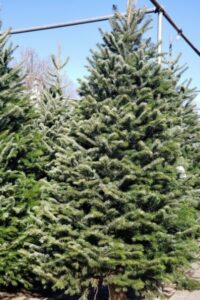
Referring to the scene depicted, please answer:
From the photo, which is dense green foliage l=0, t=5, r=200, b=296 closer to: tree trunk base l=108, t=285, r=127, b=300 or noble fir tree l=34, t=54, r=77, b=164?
tree trunk base l=108, t=285, r=127, b=300

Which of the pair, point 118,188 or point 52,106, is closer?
point 118,188

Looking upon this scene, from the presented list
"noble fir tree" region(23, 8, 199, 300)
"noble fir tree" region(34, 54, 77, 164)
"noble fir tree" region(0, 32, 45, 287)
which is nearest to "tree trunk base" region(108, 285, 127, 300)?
"noble fir tree" region(23, 8, 199, 300)

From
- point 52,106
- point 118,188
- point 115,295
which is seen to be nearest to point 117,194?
point 118,188

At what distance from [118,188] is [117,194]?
109mm

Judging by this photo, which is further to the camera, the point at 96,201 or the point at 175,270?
the point at 175,270

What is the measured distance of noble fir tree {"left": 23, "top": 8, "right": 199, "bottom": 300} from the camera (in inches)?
152

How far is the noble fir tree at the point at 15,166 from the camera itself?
4770mm

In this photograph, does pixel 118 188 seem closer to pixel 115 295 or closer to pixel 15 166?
pixel 115 295

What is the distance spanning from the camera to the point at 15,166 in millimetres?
5219

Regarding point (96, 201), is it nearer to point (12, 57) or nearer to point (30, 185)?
point (30, 185)

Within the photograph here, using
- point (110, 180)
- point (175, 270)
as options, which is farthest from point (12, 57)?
point (175, 270)

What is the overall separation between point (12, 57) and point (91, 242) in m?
3.03

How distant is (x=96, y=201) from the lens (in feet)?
12.8

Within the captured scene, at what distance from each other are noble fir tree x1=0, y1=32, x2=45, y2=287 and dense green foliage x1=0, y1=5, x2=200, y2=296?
0.38ft
